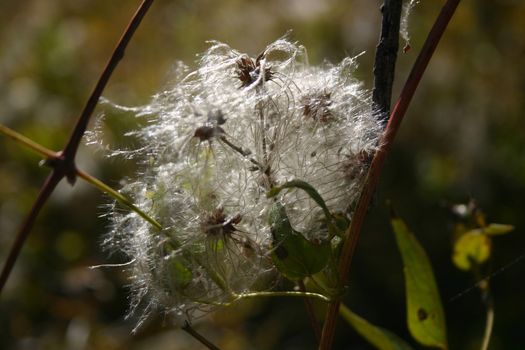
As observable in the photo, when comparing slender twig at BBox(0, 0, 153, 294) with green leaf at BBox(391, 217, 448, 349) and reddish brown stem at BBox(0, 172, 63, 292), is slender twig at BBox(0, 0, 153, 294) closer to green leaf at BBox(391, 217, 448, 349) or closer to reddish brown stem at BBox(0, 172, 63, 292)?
reddish brown stem at BBox(0, 172, 63, 292)

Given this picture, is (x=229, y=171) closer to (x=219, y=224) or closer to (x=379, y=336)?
(x=219, y=224)

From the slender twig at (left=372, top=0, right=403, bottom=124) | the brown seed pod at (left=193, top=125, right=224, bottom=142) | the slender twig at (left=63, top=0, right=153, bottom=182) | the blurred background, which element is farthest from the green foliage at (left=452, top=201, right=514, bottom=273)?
the blurred background

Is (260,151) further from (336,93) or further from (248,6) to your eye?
(248,6)

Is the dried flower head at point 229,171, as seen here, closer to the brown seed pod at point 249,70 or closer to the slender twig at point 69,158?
the brown seed pod at point 249,70

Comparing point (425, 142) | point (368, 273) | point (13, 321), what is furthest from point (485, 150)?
point (13, 321)

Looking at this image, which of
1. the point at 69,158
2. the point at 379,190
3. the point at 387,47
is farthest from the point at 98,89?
the point at 379,190
